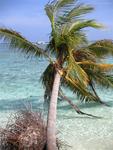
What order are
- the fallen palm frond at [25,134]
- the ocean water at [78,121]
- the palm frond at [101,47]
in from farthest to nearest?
the ocean water at [78,121] < the palm frond at [101,47] < the fallen palm frond at [25,134]

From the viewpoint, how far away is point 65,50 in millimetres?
10969

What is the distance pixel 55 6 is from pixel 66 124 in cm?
568

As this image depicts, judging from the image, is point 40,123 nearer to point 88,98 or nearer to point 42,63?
point 88,98

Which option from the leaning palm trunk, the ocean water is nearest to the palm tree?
the leaning palm trunk

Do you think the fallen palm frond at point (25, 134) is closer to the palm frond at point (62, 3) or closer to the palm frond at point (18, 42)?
the palm frond at point (18, 42)

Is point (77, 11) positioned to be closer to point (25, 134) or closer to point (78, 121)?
point (25, 134)

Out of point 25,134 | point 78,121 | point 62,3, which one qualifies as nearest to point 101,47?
point 62,3

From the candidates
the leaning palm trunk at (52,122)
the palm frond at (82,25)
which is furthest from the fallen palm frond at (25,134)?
the palm frond at (82,25)

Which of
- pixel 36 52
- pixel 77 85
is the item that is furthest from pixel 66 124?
pixel 36 52

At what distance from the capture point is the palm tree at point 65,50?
10.6 metres

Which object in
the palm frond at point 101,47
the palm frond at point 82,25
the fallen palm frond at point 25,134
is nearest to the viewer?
the fallen palm frond at point 25,134

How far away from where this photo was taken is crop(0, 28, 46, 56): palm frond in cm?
1068

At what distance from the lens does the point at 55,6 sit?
11273mm

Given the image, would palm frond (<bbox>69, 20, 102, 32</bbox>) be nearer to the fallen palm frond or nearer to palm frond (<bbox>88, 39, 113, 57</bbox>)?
palm frond (<bbox>88, 39, 113, 57</bbox>)
